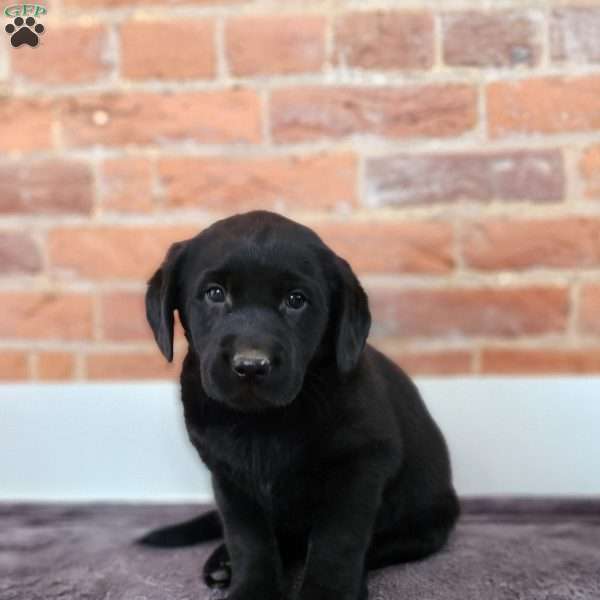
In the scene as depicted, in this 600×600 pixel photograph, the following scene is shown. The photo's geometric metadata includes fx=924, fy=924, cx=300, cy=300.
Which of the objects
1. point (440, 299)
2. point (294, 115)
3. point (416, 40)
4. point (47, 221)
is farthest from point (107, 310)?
Answer: point (416, 40)

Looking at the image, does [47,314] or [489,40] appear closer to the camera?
[489,40]

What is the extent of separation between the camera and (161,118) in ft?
6.23

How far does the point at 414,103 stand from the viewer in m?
1.86

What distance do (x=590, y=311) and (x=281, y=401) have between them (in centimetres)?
Answer: 92

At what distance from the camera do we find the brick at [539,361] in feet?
6.25

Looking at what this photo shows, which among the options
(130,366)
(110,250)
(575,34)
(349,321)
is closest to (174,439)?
(130,366)

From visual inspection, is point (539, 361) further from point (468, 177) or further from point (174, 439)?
point (174, 439)

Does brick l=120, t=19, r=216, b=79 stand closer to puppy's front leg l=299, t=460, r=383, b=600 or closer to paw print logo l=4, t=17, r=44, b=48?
paw print logo l=4, t=17, r=44, b=48

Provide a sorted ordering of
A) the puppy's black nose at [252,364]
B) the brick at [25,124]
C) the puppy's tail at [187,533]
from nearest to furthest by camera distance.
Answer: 1. the puppy's black nose at [252,364]
2. the puppy's tail at [187,533]
3. the brick at [25,124]

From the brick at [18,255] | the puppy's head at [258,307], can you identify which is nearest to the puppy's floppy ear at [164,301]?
the puppy's head at [258,307]

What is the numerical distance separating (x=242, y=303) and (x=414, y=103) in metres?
0.78

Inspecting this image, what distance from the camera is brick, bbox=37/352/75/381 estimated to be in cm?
198

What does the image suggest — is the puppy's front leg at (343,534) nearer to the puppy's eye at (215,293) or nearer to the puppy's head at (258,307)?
the puppy's head at (258,307)

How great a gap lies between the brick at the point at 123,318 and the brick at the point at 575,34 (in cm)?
99
